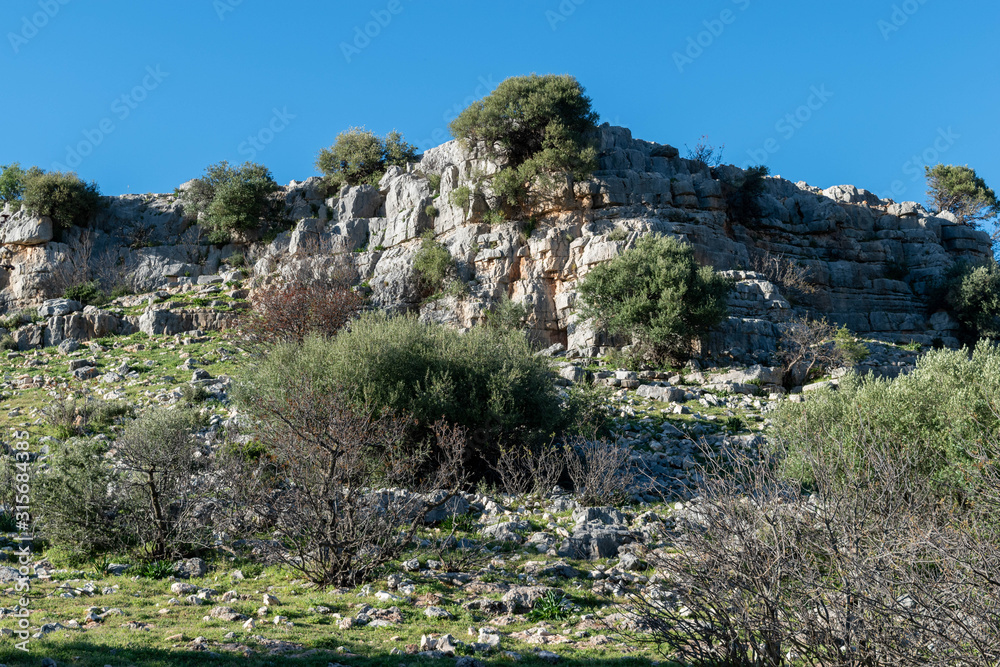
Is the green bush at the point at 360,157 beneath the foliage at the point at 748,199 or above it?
above

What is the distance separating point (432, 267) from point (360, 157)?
12428mm

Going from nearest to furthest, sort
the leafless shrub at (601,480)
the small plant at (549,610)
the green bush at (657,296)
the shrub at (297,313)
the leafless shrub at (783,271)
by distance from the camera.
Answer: the small plant at (549,610) < the leafless shrub at (601,480) < the green bush at (657,296) < the shrub at (297,313) < the leafless shrub at (783,271)

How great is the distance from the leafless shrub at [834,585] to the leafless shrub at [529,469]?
23.1ft

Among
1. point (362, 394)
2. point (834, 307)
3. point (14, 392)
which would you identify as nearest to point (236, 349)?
point (14, 392)

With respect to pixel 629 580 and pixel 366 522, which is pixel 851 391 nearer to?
pixel 629 580

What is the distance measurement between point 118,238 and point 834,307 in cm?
4145

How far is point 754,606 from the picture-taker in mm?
4898

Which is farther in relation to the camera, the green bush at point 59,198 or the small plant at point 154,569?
the green bush at point 59,198

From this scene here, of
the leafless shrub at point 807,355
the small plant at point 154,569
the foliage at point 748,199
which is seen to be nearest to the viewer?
the small plant at point 154,569

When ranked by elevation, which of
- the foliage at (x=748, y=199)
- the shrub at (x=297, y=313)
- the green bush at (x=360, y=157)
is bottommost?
the shrub at (x=297, y=313)

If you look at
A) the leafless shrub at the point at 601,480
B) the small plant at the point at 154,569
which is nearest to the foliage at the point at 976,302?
the leafless shrub at the point at 601,480

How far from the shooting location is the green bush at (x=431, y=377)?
1387cm

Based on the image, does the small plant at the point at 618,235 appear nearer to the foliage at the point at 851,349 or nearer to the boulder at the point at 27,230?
the foliage at the point at 851,349

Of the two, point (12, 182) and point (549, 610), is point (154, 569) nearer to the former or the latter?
point (549, 610)
